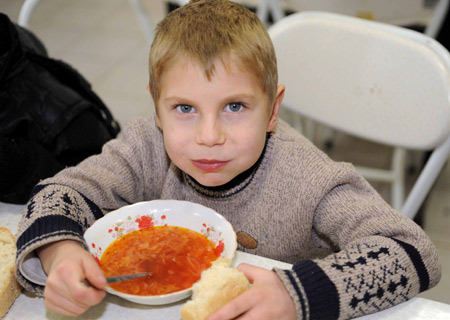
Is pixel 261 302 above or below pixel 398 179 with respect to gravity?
above

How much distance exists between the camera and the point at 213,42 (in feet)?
2.77

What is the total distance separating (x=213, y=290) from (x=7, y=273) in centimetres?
36

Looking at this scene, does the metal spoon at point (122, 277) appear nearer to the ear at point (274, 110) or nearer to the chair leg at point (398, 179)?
the ear at point (274, 110)

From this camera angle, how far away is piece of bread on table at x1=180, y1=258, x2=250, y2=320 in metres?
0.67

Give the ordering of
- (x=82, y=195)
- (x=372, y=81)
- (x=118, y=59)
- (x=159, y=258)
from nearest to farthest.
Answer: (x=159, y=258), (x=82, y=195), (x=372, y=81), (x=118, y=59)

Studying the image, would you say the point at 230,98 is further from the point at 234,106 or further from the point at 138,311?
the point at 138,311

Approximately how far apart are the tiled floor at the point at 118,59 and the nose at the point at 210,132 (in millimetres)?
1234

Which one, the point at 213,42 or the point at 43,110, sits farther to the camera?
the point at 43,110

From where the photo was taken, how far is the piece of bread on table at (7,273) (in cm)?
77

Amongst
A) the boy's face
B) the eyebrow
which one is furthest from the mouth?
the eyebrow

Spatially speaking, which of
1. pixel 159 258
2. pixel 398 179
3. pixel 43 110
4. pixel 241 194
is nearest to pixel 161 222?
pixel 159 258

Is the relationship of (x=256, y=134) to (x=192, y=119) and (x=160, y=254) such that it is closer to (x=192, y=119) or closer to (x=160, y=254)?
(x=192, y=119)

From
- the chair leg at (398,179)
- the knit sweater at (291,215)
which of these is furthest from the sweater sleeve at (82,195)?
the chair leg at (398,179)

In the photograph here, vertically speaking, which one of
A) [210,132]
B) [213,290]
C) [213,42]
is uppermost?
[213,42]
